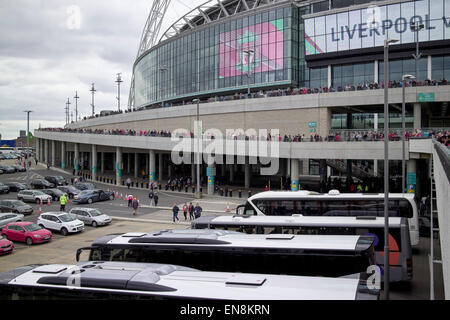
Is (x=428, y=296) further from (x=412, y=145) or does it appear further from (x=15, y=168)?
(x=15, y=168)

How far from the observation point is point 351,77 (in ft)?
174

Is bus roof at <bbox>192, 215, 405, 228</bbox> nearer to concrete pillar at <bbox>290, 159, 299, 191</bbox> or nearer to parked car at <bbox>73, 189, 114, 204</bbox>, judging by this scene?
concrete pillar at <bbox>290, 159, 299, 191</bbox>

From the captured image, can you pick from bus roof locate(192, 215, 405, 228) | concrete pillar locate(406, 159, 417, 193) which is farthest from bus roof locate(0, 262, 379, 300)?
concrete pillar locate(406, 159, 417, 193)

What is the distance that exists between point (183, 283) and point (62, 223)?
18701 millimetres

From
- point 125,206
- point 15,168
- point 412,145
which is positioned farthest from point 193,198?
point 15,168

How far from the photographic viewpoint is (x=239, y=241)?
12039 millimetres

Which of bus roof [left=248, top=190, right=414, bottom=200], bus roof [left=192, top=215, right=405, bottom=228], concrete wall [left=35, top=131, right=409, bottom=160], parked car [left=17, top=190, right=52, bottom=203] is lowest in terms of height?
parked car [left=17, top=190, right=52, bottom=203]

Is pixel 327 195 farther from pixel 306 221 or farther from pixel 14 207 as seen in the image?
pixel 14 207

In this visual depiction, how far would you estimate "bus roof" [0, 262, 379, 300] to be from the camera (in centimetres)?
778

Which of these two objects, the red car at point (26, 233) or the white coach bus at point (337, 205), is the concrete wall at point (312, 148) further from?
the red car at point (26, 233)

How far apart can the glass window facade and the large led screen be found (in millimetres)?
5306

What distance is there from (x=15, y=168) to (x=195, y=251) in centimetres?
6767

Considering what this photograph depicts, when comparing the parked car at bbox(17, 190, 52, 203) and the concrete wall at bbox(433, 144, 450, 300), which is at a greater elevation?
the concrete wall at bbox(433, 144, 450, 300)

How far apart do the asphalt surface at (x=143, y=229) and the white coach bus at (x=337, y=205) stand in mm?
2424
